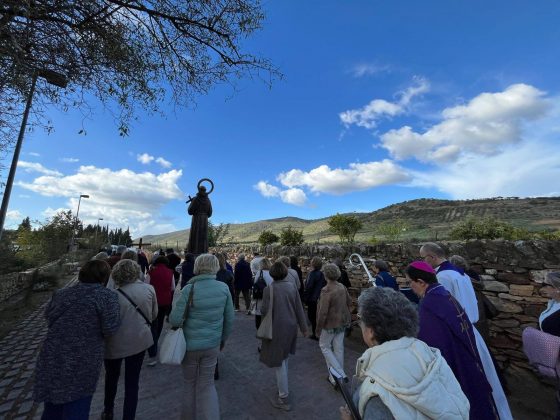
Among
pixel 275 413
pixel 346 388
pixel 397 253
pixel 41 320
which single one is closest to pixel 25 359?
pixel 41 320

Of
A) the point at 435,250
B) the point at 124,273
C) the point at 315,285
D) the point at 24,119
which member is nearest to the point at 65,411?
the point at 124,273

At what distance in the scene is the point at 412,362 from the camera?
1.39 meters

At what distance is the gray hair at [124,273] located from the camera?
10.6 ft

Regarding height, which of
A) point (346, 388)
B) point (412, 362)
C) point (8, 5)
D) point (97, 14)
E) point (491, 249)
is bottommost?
point (346, 388)

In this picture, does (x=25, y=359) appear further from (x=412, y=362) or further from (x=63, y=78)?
(x=412, y=362)

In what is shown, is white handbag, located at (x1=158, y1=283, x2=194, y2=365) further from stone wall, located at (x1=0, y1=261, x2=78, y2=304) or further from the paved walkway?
stone wall, located at (x1=0, y1=261, x2=78, y2=304)

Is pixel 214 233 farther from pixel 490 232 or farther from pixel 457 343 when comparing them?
pixel 457 343

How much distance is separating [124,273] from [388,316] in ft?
9.35

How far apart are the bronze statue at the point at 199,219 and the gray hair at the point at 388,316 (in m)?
6.60

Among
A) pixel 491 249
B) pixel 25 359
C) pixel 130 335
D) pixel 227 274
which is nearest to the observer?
pixel 130 335

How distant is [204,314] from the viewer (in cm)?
307

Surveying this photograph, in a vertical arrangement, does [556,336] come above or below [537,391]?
above

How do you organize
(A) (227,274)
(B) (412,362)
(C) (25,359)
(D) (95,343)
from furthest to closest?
(A) (227,274)
(C) (25,359)
(D) (95,343)
(B) (412,362)

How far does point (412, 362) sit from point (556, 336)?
2.32 m
